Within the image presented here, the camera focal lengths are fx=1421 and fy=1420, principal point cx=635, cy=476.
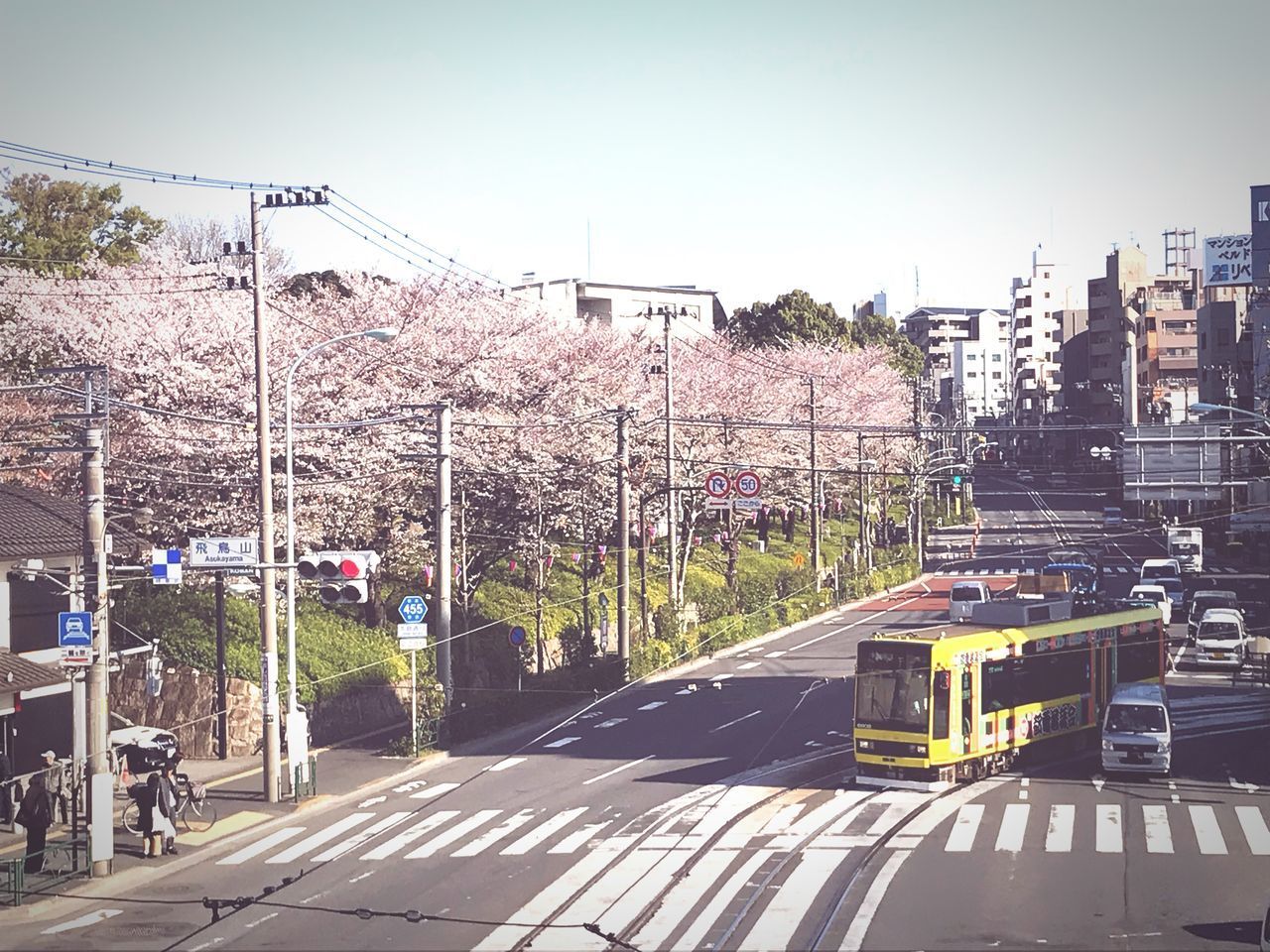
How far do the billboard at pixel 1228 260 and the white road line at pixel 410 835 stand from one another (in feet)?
295

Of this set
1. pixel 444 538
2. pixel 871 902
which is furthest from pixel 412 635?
pixel 871 902

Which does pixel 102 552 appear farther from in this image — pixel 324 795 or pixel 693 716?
pixel 693 716

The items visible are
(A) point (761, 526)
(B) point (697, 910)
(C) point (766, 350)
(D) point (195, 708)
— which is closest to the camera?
(B) point (697, 910)

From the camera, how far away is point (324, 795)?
1217 inches

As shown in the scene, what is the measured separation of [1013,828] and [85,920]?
16.1 metres

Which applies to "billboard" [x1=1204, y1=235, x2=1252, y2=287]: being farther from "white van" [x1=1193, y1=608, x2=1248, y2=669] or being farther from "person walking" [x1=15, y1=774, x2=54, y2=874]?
"person walking" [x1=15, y1=774, x2=54, y2=874]

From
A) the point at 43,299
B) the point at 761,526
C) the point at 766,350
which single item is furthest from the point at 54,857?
the point at 766,350

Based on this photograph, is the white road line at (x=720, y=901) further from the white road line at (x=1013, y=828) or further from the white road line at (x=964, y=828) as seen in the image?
the white road line at (x=1013, y=828)

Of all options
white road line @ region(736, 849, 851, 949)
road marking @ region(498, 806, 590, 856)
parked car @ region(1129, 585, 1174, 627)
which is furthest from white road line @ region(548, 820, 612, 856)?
parked car @ region(1129, 585, 1174, 627)

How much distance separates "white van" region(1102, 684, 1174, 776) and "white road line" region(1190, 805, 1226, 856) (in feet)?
8.35

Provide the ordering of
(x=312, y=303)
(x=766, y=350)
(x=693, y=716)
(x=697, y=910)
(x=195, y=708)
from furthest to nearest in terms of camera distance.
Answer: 1. (x=766, y=350)
2. (x=312, y=303)
3. (x=693, y=716)
4. (x=195, y=708)
5. (x=697, y=910)

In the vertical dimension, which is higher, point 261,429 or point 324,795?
point 261,429

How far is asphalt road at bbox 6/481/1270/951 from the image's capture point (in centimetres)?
1972

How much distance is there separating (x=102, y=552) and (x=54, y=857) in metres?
5.38
